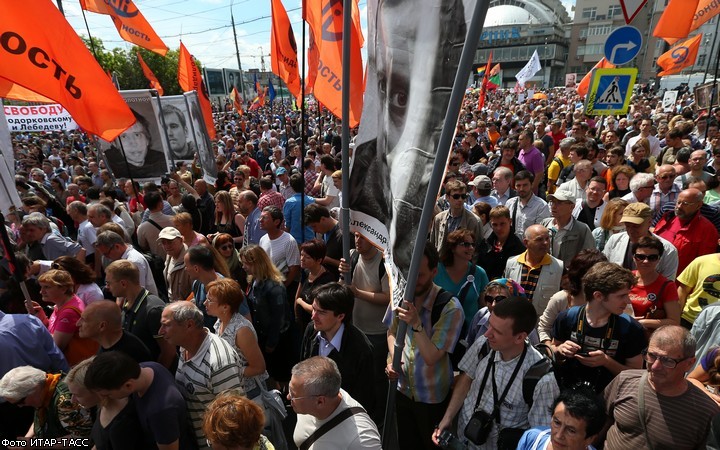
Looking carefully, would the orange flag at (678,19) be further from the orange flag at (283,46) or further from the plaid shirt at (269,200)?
the plaid shirt at (269,200)

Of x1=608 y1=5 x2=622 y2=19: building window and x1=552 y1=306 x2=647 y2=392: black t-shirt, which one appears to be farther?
x1=608 y1=5 x2=622 y2=19: building window

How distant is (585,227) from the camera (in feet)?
14.4

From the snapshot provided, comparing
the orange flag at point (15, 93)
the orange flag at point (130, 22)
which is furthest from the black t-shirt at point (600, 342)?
the orange flag at point (130, 22)

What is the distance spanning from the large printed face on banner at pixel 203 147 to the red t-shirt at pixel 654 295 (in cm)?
788

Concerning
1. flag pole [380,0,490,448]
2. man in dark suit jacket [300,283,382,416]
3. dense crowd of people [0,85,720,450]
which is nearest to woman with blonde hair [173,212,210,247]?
dense crowd of people [0,85,720,450]

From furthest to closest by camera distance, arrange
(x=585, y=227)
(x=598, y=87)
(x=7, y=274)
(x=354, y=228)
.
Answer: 1. (x=598, y=87)
2. (x=7, y=274)
3. (x=585, y=227)
4. (x=354, y=228)

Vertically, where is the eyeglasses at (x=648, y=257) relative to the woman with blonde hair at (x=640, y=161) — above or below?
below

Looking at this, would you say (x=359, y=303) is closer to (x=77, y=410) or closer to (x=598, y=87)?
(x=77, y=410)

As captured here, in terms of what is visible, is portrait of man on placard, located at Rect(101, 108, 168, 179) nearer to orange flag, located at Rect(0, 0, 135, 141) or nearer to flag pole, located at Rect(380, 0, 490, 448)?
orange flag, located at Rect(0, 0, 135, 141)

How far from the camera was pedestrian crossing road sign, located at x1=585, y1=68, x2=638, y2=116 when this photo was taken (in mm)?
6793

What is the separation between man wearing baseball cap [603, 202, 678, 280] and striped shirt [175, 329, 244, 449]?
3.45 m

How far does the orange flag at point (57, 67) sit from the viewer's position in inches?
125

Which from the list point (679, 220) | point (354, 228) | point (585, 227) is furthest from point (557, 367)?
point (679, 220)

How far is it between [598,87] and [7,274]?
→ 334 inches
